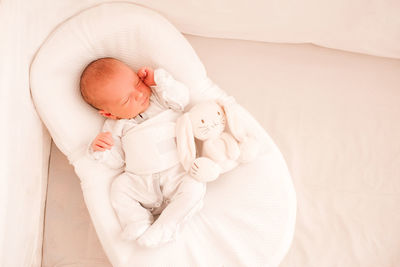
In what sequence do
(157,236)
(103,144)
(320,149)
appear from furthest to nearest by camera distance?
(320,149) → (103,144) → (157,236)

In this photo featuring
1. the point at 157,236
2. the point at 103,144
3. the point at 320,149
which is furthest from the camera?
the point at 320,149

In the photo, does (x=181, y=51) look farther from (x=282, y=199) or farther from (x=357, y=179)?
(x=357, y=179)

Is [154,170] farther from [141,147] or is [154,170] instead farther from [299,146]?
[299,146]

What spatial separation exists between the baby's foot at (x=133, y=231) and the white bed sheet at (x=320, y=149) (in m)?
0.29

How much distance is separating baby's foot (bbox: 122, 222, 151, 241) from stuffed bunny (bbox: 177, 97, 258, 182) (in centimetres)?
21

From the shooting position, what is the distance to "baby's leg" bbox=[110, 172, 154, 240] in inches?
40.9

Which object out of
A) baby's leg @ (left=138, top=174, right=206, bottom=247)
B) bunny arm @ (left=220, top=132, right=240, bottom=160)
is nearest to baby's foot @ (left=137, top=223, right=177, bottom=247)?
baby's leg @ (left=138, top=174, right=206, bottom=247)

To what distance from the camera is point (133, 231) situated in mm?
1028

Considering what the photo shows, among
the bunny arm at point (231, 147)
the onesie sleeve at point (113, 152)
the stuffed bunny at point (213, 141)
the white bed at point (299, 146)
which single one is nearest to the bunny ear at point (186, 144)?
the stuffed bunny at point (213, 141)

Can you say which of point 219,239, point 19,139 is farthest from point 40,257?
point 219,239

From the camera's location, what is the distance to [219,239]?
1.08 meters

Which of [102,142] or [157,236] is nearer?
[157,236]

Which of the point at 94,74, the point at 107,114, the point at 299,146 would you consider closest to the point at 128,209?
the point at 107,114

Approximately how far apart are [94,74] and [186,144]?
0.36m
